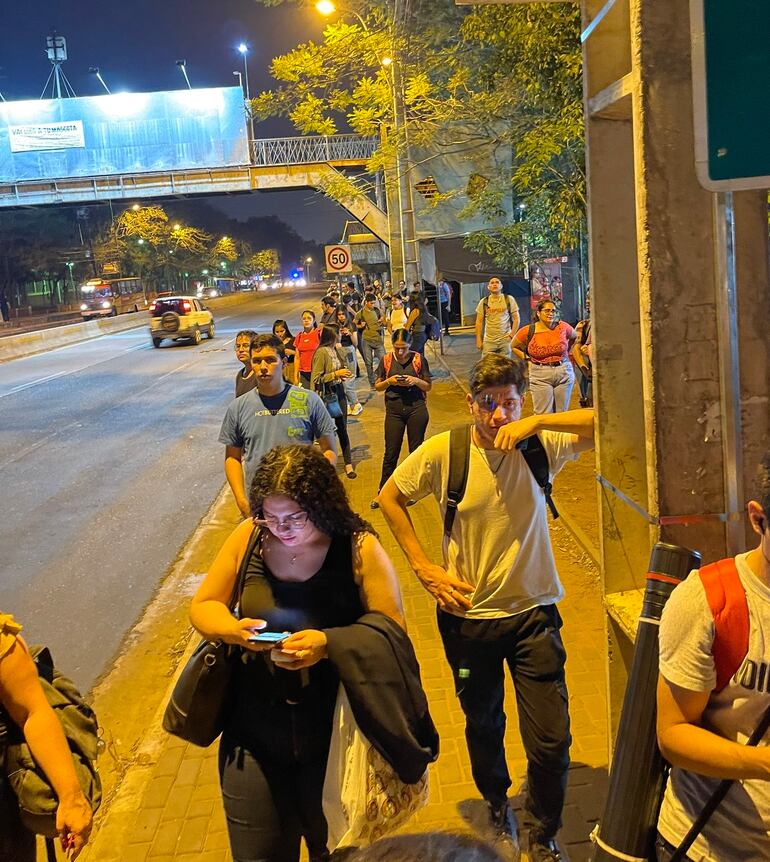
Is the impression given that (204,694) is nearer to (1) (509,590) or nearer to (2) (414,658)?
(2) (414,658)

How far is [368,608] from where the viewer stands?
2555 mm

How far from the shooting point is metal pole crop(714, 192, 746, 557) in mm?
2189

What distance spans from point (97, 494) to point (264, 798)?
823cm

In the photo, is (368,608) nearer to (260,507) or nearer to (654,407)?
(260,507)

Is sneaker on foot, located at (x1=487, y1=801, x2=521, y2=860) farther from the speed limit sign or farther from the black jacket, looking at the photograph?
the speed limit sign

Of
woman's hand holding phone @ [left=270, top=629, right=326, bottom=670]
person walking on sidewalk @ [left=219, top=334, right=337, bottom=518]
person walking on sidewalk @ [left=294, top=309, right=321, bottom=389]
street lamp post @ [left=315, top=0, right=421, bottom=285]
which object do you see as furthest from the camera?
street lamp post @ [left=315, top=0, right=421, bottom=285]

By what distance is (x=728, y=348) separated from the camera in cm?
221

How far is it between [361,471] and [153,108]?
37280mm

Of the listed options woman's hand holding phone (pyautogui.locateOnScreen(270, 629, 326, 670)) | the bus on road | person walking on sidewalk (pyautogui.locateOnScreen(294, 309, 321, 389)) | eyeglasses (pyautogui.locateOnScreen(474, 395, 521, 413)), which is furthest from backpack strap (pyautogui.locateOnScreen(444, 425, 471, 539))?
the bus on road

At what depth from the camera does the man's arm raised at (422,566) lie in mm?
3141

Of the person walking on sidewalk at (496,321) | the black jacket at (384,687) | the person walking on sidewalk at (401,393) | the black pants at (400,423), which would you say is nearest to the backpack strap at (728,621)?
the black jacket at (384,687)

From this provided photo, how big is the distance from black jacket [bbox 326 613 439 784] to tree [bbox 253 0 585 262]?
7818 millimetres

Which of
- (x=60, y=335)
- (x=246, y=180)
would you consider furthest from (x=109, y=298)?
(x=60, y=335)

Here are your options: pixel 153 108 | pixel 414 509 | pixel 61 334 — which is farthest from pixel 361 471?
pixel 153 108
